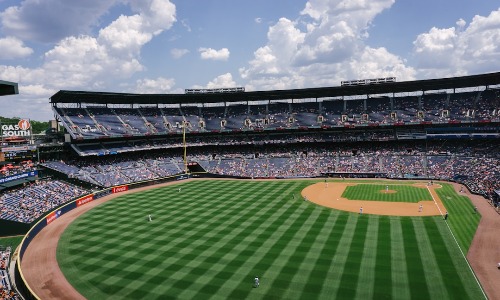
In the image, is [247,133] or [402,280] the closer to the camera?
[402,280]

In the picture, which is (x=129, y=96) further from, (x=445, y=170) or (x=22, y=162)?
(x=445, y=170)

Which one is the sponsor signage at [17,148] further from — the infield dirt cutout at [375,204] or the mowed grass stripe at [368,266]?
the mowed grass stripe at [368,266]

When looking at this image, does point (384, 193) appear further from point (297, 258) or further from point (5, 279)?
point (5, 279)

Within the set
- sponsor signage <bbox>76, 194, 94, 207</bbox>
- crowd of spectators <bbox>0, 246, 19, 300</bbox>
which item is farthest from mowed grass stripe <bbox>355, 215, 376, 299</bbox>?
sponsor signage <bbox>76, 194, 94, 207</bbox>

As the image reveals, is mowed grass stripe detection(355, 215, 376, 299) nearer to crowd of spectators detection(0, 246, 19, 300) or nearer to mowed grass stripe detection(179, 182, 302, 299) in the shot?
mowed grass stripe detection(179, 182, 302, 299)

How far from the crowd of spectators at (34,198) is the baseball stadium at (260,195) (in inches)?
13.3

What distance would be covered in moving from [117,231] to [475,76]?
68.8m

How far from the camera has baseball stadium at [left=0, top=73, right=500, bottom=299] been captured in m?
23.6

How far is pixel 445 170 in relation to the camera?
63062 mm

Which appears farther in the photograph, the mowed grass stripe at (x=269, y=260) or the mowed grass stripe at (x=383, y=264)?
the mowed grass stripe at (x=269, y=260)

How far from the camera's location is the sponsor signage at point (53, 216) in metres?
39.8

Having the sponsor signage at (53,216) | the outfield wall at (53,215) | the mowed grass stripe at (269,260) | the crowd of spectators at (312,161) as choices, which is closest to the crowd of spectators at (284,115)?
the crowd of spectators at (312,161)

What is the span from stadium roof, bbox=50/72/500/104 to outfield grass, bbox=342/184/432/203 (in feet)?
87.0

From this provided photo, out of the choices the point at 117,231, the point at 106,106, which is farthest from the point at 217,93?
the point at 117,231
